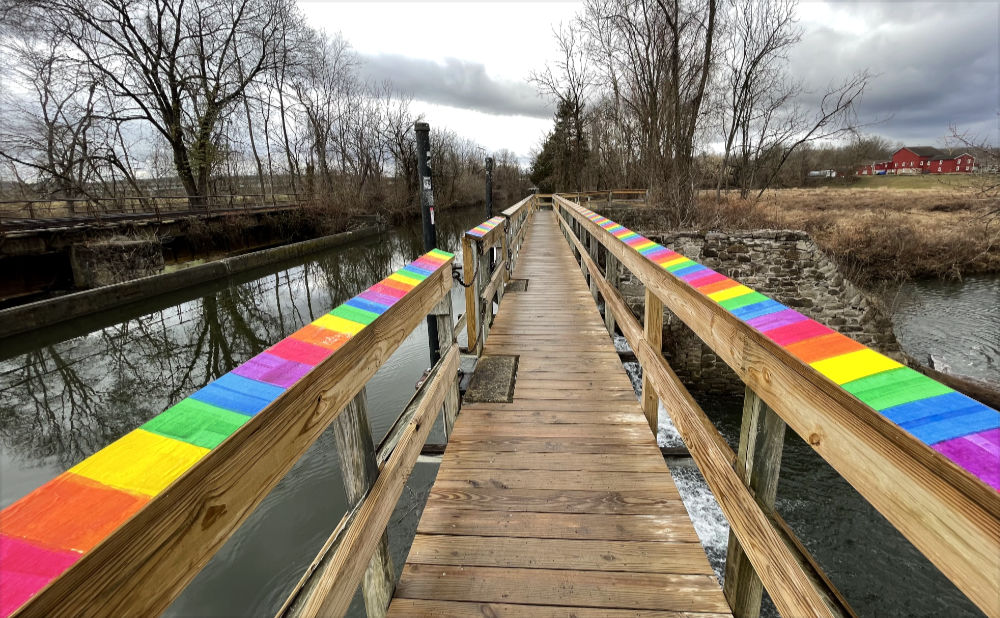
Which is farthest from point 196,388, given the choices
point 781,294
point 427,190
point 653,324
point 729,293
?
point 781,294

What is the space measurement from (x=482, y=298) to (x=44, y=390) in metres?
7.79

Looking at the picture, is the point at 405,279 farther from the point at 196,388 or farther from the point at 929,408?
the point at 196,388

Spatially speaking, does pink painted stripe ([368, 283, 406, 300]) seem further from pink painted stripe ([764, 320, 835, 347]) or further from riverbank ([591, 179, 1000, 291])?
riverbank ([591, 179, 1000, 291])

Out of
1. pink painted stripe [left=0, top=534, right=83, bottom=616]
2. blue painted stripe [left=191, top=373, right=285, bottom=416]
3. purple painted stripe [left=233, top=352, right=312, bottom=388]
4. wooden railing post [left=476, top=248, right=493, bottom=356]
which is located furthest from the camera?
wooden railing post [left=476, top=248, right=493, bottom=356]

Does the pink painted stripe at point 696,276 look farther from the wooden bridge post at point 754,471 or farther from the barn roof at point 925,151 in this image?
the barn roof at point 925,151

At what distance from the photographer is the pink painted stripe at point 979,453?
63cm

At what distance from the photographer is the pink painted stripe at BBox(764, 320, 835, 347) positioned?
1.14 meters

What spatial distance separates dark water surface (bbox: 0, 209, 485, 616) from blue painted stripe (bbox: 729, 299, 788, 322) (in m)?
3.41

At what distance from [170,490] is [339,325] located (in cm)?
73

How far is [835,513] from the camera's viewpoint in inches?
177

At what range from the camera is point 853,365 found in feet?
3.13

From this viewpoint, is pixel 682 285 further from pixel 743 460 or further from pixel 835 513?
pixel 835 513

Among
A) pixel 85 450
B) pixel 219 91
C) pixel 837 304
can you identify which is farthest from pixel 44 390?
pixel 219 91

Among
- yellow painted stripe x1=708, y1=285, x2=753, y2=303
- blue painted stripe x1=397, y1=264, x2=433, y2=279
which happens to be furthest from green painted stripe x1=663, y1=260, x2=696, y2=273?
blue painted stripe x1=397, y1=264, x2=433, y2=279
